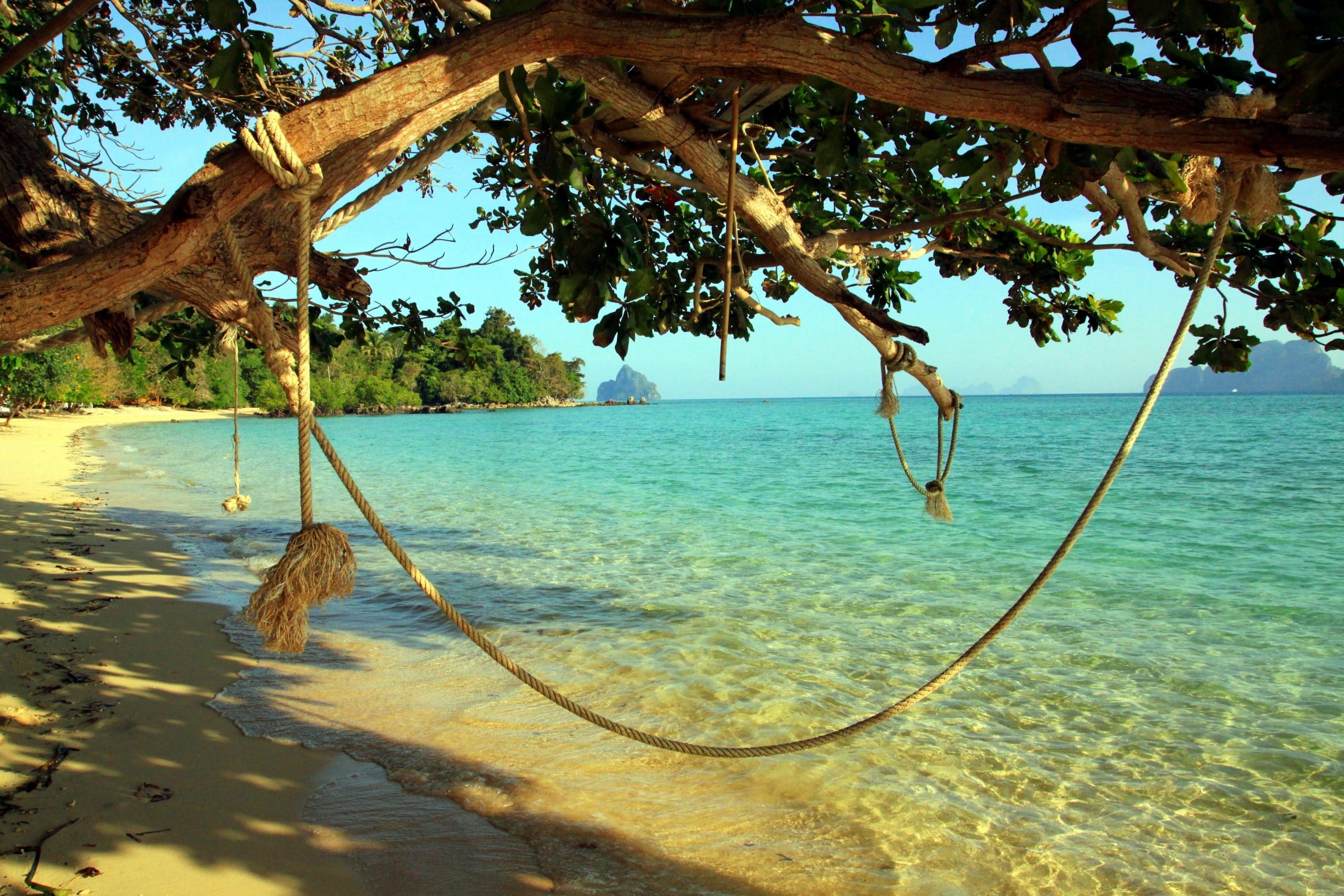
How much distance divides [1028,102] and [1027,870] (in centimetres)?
262

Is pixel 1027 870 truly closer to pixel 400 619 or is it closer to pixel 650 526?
pixel 400 619

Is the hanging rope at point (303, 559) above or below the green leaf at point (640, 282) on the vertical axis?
below

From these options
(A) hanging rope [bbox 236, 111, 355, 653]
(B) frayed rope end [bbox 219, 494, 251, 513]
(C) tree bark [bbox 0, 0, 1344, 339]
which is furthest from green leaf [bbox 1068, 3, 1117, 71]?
(B) frayed rope end [bbox 219, 494, 251, 513]

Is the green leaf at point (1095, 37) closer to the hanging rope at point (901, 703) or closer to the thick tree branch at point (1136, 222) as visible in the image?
the hanging rope at point (901, 703)

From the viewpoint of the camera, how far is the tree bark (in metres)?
1.64

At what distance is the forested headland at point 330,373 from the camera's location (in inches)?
218

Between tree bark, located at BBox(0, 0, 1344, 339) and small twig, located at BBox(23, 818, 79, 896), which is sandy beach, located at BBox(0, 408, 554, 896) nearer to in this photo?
small twig, located at BBox(23, 818, 79, 896)

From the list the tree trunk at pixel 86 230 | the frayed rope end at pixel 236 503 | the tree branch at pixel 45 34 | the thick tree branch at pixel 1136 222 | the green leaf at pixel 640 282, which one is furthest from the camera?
the frayed rope end at pixel 236 503

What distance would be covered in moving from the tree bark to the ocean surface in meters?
2.22

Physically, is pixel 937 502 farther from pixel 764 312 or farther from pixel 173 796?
pixel 173 796

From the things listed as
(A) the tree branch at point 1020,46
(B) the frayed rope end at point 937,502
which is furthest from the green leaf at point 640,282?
(B) the frayed rope end at point 937,502

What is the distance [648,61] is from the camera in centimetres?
187

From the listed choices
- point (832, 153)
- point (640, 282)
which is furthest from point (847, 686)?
point (832, 153)

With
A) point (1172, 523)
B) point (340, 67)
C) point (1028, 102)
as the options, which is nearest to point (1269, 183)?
point (1028, 102)
